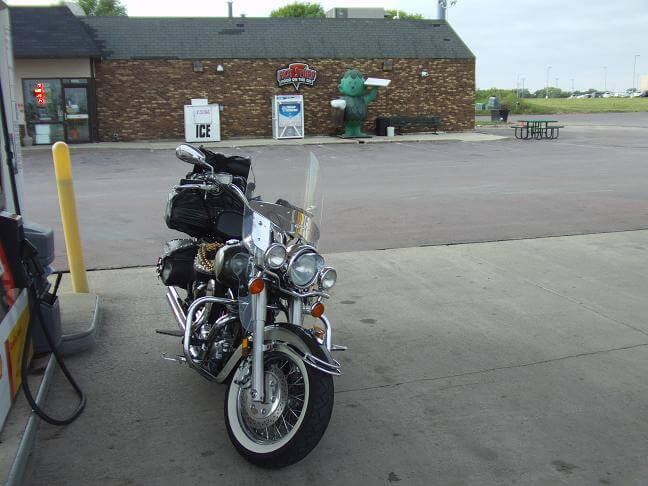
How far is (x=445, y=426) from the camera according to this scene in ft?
12.9

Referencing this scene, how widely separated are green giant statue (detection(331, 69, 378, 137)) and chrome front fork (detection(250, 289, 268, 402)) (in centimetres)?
2526

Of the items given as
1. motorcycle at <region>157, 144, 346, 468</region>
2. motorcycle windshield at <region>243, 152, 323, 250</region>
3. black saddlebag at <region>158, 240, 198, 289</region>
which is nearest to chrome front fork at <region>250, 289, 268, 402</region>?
motorcycle at <region>157, 144, 346, 468</region>

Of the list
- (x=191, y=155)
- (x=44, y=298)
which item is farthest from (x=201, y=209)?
(x=44, y=298)

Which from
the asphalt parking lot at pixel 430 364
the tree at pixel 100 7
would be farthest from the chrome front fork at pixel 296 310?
the tree at pixel 100 7

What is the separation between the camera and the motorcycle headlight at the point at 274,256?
3322 millimetres

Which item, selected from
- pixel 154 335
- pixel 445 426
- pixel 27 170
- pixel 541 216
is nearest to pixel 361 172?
pixel 541 216

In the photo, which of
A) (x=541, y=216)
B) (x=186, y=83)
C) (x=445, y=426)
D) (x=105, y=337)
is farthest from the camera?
(x=186, y=83)

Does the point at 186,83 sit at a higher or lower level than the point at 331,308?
higher

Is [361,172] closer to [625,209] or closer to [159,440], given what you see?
[625,209]

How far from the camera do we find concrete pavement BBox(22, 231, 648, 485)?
350 cm

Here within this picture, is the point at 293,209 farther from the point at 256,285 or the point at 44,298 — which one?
the point at 44,298

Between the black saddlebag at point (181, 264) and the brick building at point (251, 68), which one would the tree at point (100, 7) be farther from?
the black saddlebag at point (181, 264)

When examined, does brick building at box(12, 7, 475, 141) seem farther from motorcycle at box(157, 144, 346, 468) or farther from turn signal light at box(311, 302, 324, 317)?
turn signal light at box(311, 302, 324, 317)

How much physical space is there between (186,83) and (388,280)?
2308 cm
